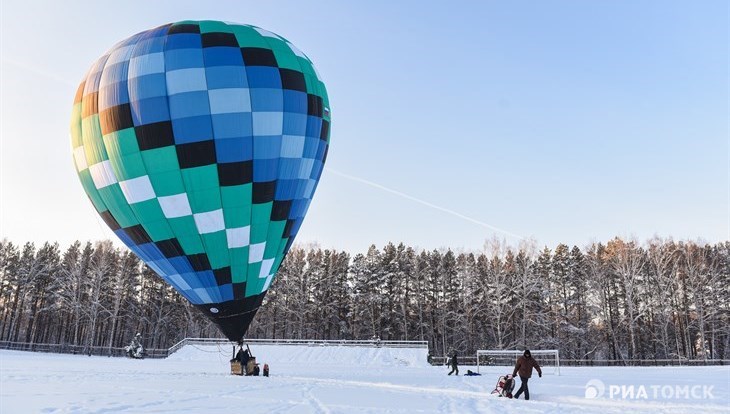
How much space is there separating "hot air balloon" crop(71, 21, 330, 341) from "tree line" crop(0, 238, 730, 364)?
108ft

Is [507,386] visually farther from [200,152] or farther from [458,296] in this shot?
[458,296]

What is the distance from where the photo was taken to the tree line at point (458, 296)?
4534cm

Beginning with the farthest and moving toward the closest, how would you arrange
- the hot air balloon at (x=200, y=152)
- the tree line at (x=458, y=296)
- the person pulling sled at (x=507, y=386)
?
1. the tree line at (x=458, y=296)
2. the hot air balloon at (x=200, y=152)
3. the person pulling sled at (x=507, y=386)

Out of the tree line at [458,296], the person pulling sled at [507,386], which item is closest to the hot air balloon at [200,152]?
the person pulling sled at [507,386]

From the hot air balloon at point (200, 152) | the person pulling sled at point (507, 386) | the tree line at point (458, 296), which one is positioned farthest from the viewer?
the tree line at point (458, 296)

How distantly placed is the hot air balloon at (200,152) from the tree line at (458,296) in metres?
33.1

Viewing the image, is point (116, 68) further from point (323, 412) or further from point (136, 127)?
point (323, 412)

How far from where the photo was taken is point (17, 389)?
33.8 ft

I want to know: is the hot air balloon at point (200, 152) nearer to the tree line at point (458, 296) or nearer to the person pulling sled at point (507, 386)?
the person pulling sled at point (507, 386)

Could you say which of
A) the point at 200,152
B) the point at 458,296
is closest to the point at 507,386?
the point at 200,152

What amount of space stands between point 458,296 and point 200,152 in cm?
4256

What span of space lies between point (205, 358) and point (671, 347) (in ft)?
149

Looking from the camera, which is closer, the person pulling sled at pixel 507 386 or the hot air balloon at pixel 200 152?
the person pulling sled at pixel 507 386

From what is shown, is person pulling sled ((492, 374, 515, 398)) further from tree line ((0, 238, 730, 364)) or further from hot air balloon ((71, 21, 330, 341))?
tree line ((0, 238, 730, 364))
